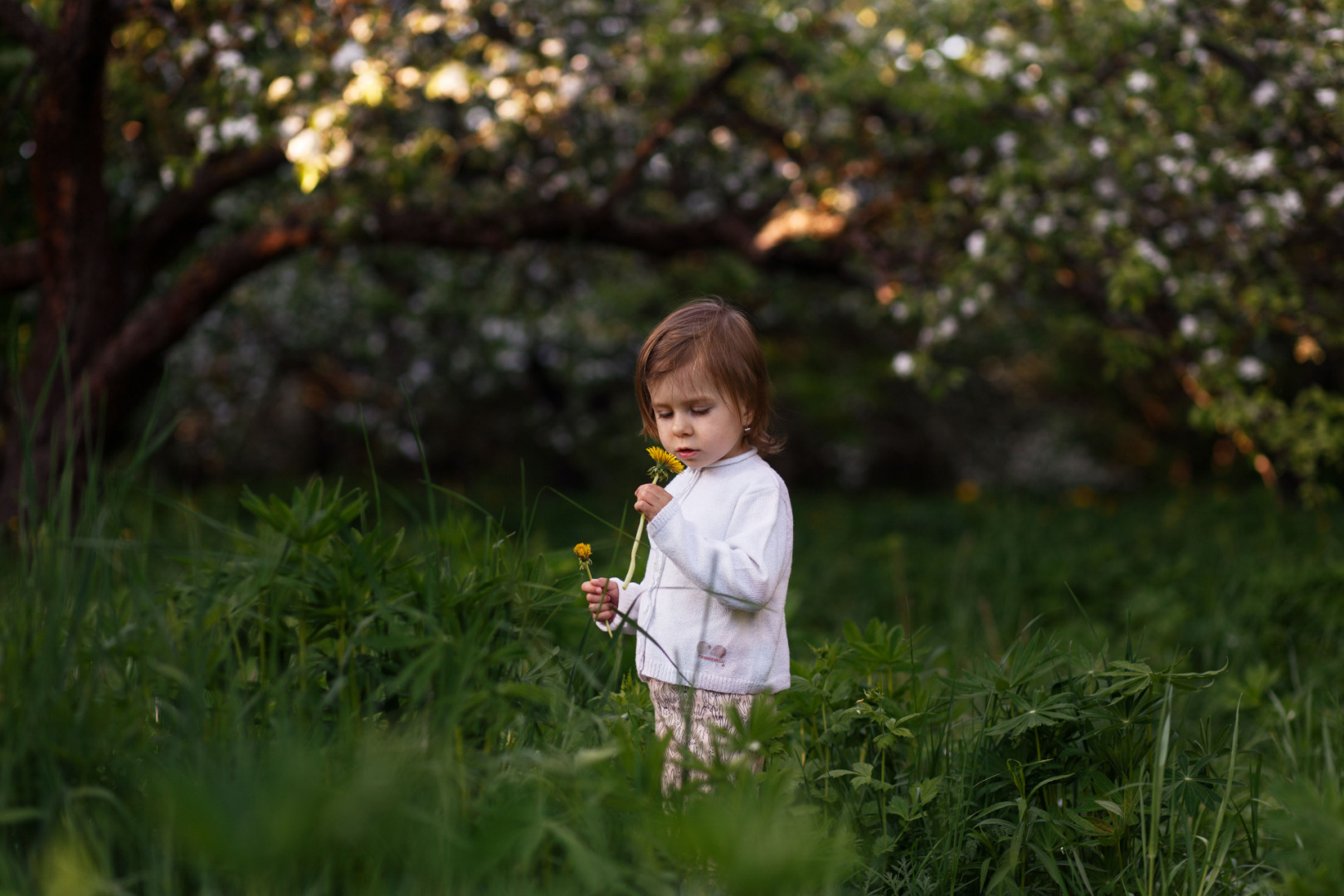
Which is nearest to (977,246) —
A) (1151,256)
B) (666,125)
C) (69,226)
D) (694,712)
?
(1151,256)

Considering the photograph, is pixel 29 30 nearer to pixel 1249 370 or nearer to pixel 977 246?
pixel 977 246

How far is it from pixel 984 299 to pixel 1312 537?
2611 millimetres

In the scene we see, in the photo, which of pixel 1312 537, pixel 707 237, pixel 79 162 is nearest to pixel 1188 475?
pixel 1312 537

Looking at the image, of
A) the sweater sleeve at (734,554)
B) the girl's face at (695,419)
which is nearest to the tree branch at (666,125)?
the girl's face at (695,419)

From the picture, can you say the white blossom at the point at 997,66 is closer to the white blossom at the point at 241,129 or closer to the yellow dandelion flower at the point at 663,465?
the white blossom at the point at 241,129

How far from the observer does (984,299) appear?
502cm

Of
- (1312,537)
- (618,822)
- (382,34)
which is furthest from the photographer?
(1312,537)

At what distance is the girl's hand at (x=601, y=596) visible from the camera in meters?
2.09

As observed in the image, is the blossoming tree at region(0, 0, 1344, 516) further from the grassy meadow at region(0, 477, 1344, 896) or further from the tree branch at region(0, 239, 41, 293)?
the grassy meadow at region(0, 477, 1344, 896)

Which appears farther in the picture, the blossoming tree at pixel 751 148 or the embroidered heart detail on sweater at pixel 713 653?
the blossoming tree at pixel 751 148

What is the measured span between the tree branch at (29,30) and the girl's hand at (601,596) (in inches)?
157

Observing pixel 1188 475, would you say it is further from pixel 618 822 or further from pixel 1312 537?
pixel 618 822

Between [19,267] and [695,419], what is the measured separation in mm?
5365

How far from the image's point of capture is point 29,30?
452 cm
